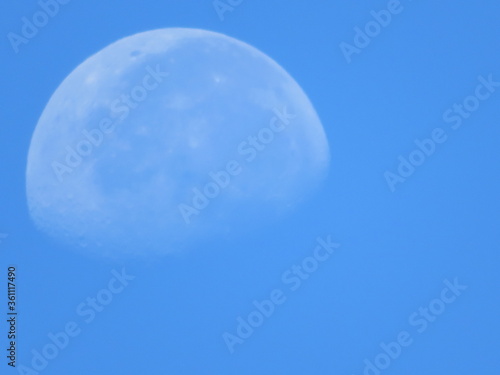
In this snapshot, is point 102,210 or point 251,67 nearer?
point 102,210

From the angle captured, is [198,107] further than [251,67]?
No

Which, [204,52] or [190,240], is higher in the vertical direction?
[204,52]

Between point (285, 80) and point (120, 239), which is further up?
point (285, 80)

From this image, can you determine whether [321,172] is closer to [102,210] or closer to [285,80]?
[285,80]

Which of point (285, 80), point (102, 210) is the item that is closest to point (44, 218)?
point (102, 210)

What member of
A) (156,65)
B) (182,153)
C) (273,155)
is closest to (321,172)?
(273,155)

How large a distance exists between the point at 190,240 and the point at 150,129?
1.19m

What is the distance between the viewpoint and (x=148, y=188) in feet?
19.2

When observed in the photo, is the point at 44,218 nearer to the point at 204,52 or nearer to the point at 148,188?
the point at 148,188

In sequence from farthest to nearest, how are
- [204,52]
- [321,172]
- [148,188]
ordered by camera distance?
[321,172] → [204,52] → [148,188]

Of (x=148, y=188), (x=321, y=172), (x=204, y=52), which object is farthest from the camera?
(x=321, y=172)

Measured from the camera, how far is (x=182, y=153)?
589 cm

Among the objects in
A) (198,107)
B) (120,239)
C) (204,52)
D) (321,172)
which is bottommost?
(321,172)

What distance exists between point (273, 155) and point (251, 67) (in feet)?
3.46
